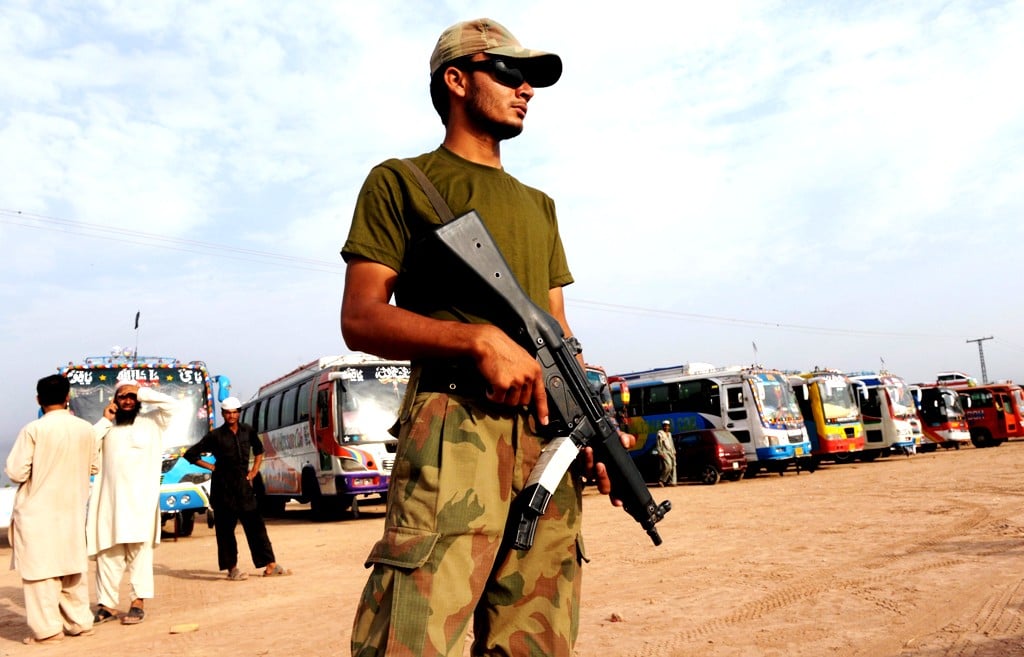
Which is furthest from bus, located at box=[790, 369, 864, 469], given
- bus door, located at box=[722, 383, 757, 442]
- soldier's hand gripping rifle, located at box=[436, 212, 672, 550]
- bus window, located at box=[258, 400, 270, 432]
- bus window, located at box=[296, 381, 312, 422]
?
soldier's hand gripping rifle, located at box=[436, 212, 672, 550]

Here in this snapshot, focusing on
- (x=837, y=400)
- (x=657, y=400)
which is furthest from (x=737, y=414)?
(x=837, y=400)

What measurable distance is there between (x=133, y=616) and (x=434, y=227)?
5.98m

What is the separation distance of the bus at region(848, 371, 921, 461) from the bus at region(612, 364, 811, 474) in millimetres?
5264

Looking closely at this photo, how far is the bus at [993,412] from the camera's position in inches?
1271

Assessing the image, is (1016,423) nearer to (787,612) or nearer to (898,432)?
(898,432)

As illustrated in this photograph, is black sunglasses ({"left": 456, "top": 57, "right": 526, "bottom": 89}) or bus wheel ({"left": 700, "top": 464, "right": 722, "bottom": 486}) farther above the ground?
black sunglasses ({"left": 456, "top": 57, "right": 526, "bottom": 89})

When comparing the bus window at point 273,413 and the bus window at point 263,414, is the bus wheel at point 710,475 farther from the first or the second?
the bus window at point 263,414

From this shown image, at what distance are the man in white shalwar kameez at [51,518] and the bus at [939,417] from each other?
29572mm

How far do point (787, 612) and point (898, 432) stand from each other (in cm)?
2375

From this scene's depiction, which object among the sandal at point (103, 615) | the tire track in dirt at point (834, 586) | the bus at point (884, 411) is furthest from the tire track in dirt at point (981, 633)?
the bus at point (884, 411)

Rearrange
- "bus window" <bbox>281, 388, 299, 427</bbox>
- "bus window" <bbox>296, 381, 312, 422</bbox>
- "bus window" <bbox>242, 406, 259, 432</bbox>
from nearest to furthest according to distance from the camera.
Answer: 1. "bus window" <bbox>296, 381, 312, 422</bbox>
2. "bus window" <bbox>281, 388, 299, 427</bbox>
3. "bus window" <bbox>242, 406, 259, 432</bbox>

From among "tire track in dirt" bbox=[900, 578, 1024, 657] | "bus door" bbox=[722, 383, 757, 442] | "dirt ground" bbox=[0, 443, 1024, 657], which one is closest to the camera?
"tire track in dirt" bbox=[900, 578, 1024, 657]

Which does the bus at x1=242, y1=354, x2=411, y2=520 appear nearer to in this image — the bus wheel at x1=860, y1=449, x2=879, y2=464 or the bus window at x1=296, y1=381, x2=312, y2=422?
the bus window at x1=296, y1=381, x2=312, y2=422

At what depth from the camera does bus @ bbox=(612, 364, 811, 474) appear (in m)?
21.3
